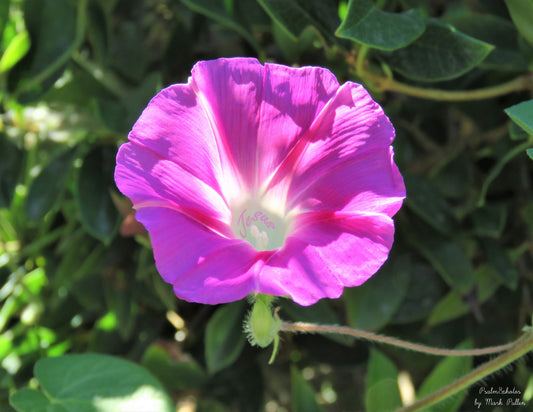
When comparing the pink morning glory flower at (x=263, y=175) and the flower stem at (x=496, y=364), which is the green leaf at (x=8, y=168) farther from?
the flower stem at (x=496, y=364)

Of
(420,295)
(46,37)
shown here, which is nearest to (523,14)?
(420,295)

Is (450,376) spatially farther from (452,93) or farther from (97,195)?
(97,195)

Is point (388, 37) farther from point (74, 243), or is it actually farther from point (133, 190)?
point (74, 243)

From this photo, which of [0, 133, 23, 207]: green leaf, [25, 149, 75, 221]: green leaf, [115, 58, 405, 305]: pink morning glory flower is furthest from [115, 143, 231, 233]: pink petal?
[0, 133, 23, 207]: green leaf

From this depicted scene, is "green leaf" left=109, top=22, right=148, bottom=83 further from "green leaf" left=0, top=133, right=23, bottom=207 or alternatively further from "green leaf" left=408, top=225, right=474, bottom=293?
"green leaf" left=408, top=225, right=474, bottom=293

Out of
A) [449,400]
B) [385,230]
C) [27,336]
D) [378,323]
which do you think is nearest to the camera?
[385,230]

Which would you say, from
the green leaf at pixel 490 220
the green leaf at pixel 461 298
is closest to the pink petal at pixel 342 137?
the green leaf at pixel 490 220

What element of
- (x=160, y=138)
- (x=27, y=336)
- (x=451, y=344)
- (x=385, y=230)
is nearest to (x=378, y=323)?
(x=451, y=344)
